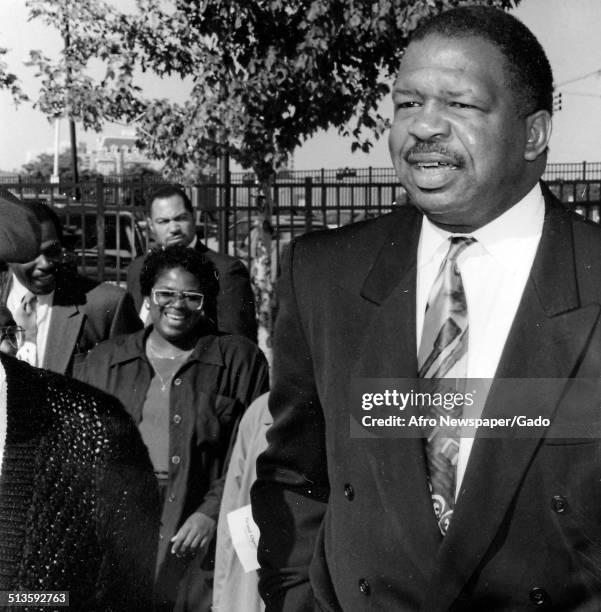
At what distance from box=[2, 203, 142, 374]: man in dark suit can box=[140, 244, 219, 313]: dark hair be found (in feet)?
1.48

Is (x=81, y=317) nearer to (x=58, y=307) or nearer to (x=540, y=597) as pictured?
(x=58, y=307)

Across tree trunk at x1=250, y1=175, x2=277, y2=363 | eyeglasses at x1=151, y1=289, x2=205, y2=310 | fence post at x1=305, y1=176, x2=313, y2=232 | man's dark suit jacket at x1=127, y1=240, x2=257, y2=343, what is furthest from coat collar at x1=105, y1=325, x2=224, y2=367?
fence post at x1=305, y1=176, x2=313, y2=232

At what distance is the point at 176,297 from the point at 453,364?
2208 millimetres

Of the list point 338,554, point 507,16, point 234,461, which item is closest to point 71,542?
point 338,554

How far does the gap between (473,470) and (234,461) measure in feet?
5.81

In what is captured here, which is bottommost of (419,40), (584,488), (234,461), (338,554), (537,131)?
(234,461)

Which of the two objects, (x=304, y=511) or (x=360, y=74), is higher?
(x=360, y=74)

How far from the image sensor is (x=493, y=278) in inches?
69.8

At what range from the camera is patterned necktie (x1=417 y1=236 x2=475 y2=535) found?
5.62 feet

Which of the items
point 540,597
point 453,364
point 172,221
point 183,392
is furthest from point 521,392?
point 172,221

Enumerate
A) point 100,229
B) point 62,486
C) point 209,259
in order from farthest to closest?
point 100,229 < point 209,259 < point 62,486

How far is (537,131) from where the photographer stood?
72.0 inches

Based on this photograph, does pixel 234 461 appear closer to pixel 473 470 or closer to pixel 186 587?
pixel 186 587

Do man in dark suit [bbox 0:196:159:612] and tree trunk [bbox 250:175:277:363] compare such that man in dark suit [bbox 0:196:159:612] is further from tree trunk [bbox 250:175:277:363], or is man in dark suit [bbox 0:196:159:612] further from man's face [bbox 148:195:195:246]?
tree trunk [bbox 250:175:277:363]
